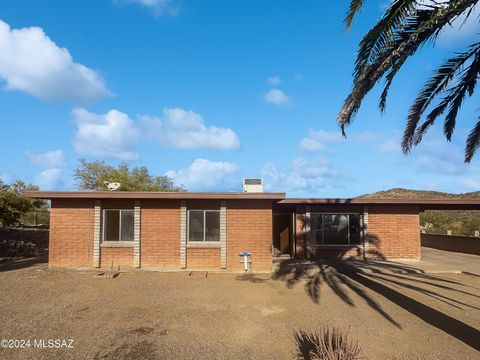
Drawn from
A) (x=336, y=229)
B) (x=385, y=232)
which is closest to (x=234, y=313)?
(x=336, y=229)

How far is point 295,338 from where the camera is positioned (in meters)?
7.45

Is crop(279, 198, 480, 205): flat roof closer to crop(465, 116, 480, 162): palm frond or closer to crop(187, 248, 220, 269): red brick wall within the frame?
crop(187, 248, 220, 269): red brick wall

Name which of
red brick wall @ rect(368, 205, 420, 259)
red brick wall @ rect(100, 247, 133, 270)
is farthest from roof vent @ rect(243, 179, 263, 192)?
red brick wall @ rect(368, 205, 420, 259)

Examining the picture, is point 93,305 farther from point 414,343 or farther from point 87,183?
point 87,183

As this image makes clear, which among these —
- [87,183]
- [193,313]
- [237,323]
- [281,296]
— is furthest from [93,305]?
[87,183]

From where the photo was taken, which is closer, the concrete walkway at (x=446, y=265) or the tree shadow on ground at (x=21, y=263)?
the concrete walkway at (x=446, y=265)

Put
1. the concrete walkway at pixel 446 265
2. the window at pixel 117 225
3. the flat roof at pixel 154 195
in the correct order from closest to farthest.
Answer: the flat roof at pixel 154 195 → the concrete walkway at pixel 446 265 → the window at pixel 117 225

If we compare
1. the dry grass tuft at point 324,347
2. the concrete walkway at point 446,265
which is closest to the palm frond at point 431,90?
the dry grass tuft at point 324,347

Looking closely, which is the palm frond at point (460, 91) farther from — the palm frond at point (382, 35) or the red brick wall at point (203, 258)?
the red brick wall at point (203, 258)

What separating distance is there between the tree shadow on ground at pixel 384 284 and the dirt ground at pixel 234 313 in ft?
0.12

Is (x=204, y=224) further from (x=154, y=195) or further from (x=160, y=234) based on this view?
(x=154, y=195)

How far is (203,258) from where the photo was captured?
50.2 feet

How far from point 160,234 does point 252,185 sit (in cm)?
439

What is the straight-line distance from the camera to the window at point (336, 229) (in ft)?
60.7
